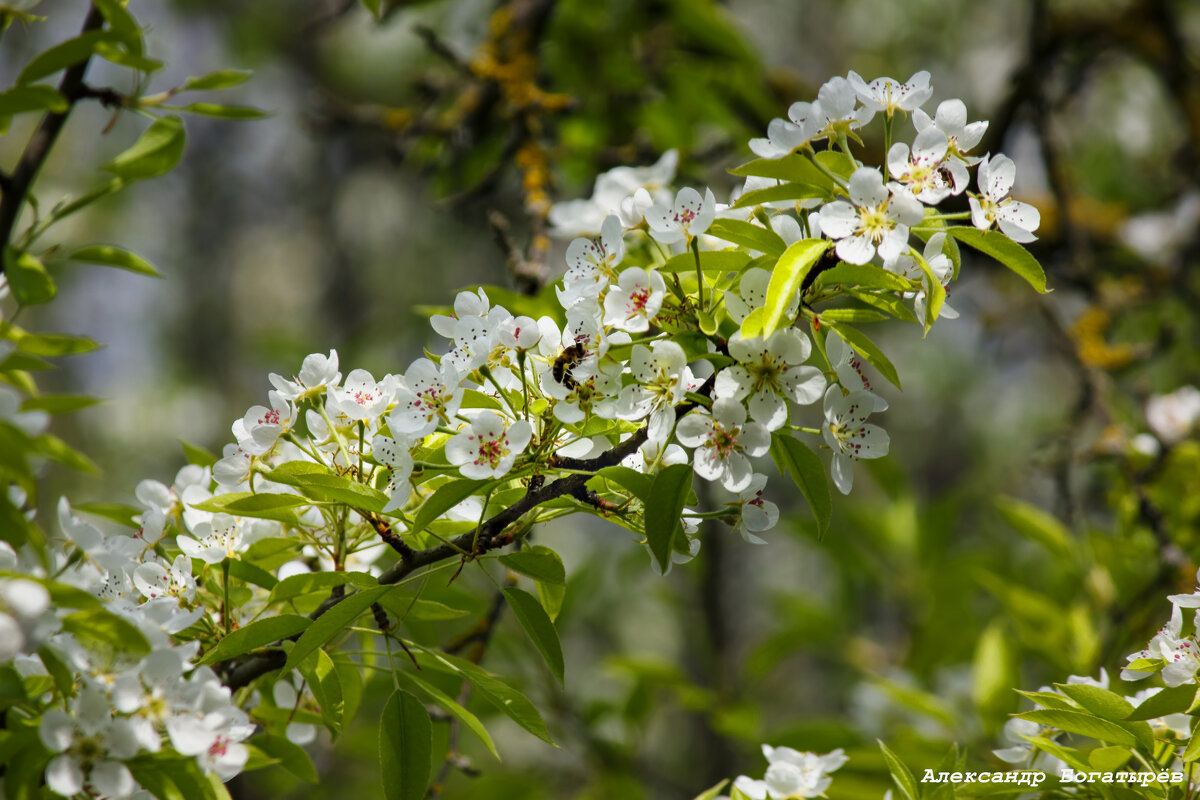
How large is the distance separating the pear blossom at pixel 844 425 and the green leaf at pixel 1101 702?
0.38m

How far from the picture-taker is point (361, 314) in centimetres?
632

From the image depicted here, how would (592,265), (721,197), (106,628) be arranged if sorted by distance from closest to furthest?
(106,628) < (592,265) < (721,197)

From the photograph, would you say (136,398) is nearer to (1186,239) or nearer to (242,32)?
(242,32)

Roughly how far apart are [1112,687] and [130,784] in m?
1.52

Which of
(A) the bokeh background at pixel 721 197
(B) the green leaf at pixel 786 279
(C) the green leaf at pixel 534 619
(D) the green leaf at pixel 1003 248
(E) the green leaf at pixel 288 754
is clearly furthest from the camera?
(A) the bokeh background at pixel 721 197

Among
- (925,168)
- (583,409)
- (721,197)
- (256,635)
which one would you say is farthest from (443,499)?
(721,197)

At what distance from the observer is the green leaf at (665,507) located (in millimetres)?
919

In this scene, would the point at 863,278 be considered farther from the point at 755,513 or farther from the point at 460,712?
the point at 460,712

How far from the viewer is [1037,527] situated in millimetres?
2447

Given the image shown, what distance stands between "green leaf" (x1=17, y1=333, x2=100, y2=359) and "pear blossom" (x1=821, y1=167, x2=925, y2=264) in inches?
29.6

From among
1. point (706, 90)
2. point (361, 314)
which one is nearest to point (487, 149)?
point (706, 90)

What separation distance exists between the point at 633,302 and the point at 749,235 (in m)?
0.14

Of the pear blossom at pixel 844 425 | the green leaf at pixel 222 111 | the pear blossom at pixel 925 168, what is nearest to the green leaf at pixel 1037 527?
Answer: the pear blossom at pixel 844 425

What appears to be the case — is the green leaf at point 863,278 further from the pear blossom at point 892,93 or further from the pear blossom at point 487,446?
the pear blossom at point 487,446
